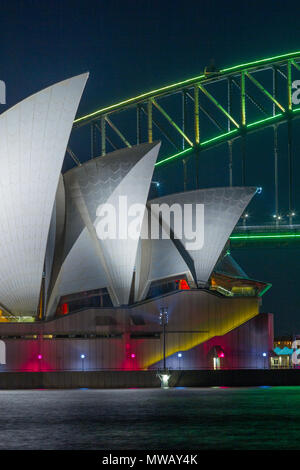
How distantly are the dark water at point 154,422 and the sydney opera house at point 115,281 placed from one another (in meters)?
8.26

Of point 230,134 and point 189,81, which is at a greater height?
point 189,81

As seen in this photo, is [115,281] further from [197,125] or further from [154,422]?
[197,125]

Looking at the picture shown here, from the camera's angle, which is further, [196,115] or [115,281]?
[196,115]

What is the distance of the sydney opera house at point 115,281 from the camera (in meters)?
55.4

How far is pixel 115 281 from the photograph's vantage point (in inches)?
2359

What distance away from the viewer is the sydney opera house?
55.4m

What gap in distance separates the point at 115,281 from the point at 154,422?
86.6ft

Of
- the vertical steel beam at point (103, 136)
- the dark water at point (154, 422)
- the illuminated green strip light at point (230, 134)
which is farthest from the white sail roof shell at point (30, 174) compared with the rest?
the illuminated green strip light at point (230, 134)

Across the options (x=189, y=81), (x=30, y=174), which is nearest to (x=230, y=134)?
(x=189, y=81)

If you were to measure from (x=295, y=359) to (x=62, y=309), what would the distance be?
1946 cm

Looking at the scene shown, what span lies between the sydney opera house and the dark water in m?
8.26

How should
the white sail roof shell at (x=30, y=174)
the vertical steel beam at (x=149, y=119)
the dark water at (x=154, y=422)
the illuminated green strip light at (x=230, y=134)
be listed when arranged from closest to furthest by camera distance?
1. the dark water at (x=154, y=422)
2. the white sail roof shell at (x=30, y=174)
3. the vertical steel beam at (x=149, y=119)
4. the illuminated green strip light at (x=230, y=134)

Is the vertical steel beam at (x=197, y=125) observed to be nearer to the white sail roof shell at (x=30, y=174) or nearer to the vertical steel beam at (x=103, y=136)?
the vertical steel beam at (x=103, y=136)

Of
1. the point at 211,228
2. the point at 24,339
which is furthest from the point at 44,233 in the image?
the point at 211,228
